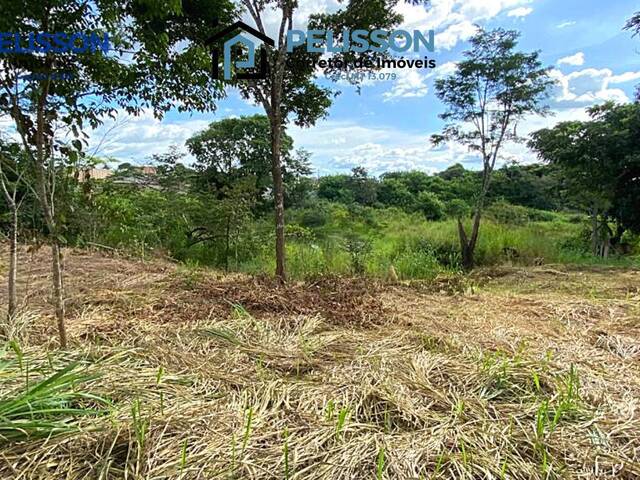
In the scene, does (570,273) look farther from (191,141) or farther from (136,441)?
(191,141)

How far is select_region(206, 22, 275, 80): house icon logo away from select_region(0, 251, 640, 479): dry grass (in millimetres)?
1916

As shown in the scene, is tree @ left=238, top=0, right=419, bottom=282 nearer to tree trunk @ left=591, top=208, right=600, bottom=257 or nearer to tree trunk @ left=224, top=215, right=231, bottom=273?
tree trunk @ left=224, top=215, right=231, bottom=273

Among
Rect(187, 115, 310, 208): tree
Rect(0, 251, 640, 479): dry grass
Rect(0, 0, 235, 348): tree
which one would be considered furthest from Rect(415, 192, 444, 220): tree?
Rect(0, 0, 235, 348): tree

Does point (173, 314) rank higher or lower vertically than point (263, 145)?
lower

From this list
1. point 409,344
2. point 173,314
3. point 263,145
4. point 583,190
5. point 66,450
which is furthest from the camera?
point 263,145

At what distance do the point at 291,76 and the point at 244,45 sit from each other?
0.57m

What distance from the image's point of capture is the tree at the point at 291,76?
3547 mm

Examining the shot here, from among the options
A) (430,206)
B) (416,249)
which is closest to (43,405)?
(416,249)

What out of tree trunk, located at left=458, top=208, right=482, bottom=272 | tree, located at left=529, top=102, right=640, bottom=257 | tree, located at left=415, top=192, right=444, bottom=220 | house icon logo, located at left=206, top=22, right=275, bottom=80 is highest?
house icon logo, located at left=206, top=22, right=275, bottom=80

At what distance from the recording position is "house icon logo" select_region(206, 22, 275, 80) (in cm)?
328

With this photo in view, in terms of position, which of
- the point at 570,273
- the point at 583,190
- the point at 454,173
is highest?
the point at 454,173

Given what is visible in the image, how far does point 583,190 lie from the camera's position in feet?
23.6

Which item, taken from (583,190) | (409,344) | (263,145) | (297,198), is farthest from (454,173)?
(409,344)

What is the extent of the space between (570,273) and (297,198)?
30.1 feet
